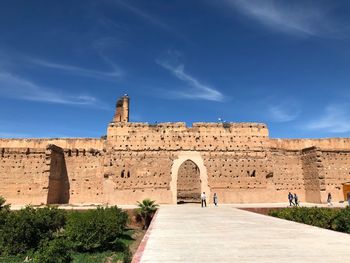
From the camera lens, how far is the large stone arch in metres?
23.6

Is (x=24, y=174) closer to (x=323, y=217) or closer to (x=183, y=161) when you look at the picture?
(x=183, y=161)

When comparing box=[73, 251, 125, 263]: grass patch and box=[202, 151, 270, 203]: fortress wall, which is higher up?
box=[202, 151, 270, 203]: fortress wall

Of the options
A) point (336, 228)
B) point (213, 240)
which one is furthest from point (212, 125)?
point (213, 240)

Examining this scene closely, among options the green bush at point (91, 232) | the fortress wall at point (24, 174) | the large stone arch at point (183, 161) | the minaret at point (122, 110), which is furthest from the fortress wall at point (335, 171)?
the fortress wall at point (24, 174)

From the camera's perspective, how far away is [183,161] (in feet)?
79.1

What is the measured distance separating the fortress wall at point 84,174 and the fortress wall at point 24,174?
2049 millimetres

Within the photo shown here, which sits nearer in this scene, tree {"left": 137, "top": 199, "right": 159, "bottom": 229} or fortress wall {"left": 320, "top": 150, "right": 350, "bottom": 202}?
tree {"left": 137, "top": 199, "right": 159, "bottom": 229}

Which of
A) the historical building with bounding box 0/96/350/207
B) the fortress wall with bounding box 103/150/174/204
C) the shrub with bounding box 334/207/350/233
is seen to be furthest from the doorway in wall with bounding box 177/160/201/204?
the shrub with bounding box 334/207/350/233

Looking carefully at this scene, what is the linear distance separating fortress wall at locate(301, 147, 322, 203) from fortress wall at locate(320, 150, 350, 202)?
59 centimetres

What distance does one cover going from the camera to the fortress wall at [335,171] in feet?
77.5

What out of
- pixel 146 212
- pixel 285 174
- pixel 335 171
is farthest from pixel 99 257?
pixel 335 171

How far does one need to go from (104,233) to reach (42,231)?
2.45 meters

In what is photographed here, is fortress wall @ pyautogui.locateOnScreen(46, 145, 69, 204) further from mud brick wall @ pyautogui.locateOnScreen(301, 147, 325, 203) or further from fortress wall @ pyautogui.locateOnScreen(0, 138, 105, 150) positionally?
mud brick wall @ pyautogui.locateOnScreen(301, 147, 325, 203)

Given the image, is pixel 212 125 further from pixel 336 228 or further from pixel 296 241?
pixel 296 241
